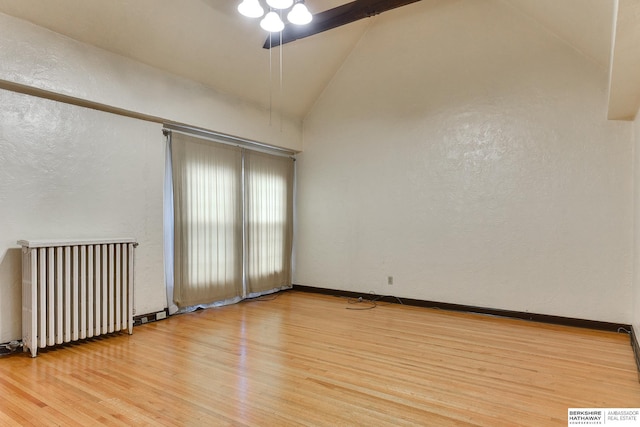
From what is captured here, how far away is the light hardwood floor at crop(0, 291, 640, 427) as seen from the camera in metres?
2.12

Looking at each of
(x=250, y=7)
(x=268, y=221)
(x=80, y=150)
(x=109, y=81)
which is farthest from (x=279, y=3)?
(x=268, y=221)

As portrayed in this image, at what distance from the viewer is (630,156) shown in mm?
3766

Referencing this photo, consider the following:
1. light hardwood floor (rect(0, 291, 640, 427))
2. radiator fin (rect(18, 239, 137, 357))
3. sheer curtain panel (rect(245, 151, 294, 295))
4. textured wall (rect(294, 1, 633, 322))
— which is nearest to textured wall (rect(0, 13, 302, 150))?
sheer curtain panel (rect(245, 151, 294, 295))

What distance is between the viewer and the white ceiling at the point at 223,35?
3.26 metres

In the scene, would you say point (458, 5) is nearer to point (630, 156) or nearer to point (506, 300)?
point (630, 156)

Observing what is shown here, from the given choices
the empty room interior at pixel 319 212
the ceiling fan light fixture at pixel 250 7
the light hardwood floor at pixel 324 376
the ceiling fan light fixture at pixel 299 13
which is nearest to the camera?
the light hardwood floor at pixel 324 376

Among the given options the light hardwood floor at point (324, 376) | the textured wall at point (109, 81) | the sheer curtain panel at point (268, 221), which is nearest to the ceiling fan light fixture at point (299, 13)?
the textured wall at point (109, 81)

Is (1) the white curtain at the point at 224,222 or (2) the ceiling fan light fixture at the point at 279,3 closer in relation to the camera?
(2) the ceiling fan light fixture at the point at 279,3

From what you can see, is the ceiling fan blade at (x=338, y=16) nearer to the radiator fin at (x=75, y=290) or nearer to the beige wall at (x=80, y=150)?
the beige wall at (x=80, y=150)

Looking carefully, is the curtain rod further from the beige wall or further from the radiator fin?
the radiator fin

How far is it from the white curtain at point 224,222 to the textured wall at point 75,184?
0.73ft

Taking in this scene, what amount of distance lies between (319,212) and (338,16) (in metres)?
2.97

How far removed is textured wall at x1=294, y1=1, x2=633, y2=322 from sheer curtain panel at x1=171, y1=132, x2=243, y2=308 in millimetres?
1470

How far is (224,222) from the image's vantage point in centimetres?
510
